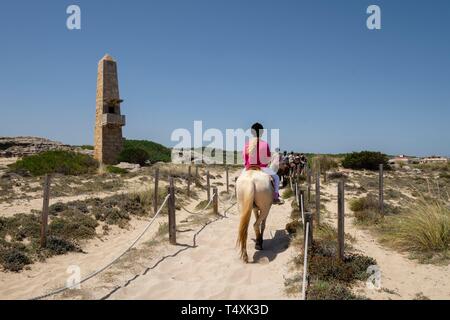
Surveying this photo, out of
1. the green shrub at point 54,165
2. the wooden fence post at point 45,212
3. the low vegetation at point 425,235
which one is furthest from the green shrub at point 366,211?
the green shrub at point 54,165

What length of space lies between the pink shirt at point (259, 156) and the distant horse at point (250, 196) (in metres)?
0.18

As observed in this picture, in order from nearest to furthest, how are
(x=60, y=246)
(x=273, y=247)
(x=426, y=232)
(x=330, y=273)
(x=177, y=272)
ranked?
(x=330, y=273) → (x=177, y=272) → (x=426, y=232) → (x=273, y=247) → (x=60, y=246)

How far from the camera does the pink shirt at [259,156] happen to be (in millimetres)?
6621

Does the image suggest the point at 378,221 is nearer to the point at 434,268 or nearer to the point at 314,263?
the point at 434,268

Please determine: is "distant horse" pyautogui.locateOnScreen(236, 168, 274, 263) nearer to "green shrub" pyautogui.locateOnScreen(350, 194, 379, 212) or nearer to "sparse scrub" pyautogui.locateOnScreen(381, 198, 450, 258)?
"sparse scrub" pyautogui.locateOnScreen(381, 198, 450, 258)

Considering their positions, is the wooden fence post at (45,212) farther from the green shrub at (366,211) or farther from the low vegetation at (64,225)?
the green shrub at (366,211)

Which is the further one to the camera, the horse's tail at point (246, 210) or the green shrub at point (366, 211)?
the green shrub at point (366, 211)

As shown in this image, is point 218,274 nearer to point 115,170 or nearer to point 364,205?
point 364,205

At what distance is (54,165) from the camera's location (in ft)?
72.3

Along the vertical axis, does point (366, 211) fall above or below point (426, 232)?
below

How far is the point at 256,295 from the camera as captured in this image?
4777mm

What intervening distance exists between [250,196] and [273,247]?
163 cm

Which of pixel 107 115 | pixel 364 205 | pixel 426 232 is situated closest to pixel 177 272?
pixel 426 232

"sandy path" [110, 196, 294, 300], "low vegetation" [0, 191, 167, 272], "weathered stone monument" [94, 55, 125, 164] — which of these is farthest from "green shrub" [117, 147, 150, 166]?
"sandy path" [110, 196, 294, 300]
